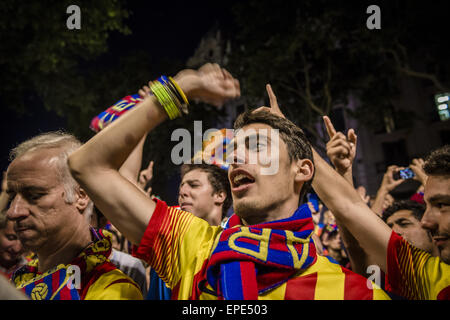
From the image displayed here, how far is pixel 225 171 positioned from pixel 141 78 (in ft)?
54.3

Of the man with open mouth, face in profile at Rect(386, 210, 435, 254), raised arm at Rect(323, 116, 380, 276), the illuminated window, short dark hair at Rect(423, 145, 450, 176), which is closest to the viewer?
the man with open mouth

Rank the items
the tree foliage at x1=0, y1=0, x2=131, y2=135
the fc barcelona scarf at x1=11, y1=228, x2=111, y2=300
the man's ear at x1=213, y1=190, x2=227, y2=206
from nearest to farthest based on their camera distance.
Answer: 1. the fc barcelona scarf at x1=11, y1=228, x2=111, y2=300
2. the man's ear at x1=213, y1=190, x2=227, y2=206
3. the tree foliage at x1=0, y1=0, x2=131, y2=135

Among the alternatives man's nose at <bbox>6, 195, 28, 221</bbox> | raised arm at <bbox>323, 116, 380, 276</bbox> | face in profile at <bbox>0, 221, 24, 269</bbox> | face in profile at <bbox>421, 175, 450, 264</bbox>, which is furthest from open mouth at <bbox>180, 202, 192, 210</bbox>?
face in profile at <bbox>421, 175, 450, 264</bbox>

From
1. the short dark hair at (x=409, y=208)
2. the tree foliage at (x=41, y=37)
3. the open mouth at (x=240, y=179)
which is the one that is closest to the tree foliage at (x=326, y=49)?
the tree foliage at (x=41, y=37)

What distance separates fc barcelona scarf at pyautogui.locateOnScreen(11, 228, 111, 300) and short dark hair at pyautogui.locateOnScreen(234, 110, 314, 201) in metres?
1.30

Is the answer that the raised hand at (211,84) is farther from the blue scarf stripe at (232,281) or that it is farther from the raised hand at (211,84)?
the blue scarf stripe at (232,281)

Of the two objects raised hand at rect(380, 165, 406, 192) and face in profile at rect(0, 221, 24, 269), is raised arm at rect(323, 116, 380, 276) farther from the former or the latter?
face in profile at rect(0, 221, 24, 269)

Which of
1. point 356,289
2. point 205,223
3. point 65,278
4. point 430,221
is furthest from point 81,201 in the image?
point 430,221

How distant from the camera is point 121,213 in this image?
1.59 metres

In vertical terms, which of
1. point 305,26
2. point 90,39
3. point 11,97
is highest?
A: point 305,26

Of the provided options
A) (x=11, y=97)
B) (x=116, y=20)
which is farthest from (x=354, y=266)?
(x=11, y=97)

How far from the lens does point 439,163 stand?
219cm

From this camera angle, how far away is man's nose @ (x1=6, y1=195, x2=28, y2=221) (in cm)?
177

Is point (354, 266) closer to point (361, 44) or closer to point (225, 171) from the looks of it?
point (225, 171)
